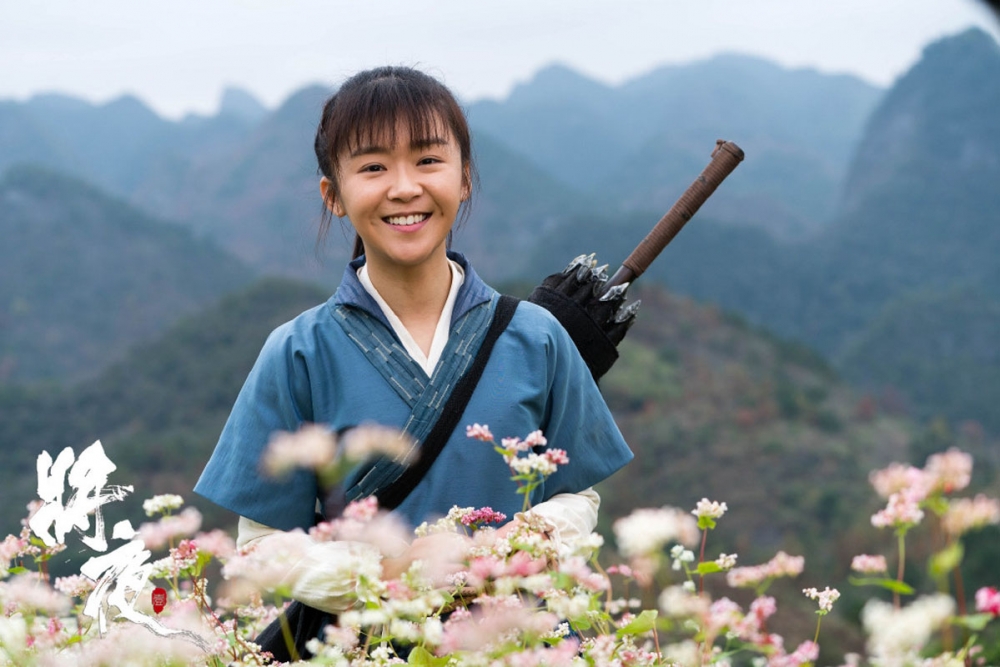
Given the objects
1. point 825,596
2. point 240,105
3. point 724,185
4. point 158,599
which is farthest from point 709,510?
point 240,105

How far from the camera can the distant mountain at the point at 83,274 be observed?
62250mm

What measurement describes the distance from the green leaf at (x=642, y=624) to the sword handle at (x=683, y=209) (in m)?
0.90

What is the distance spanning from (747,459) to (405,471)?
106 ft

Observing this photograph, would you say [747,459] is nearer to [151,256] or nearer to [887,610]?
[887,610]

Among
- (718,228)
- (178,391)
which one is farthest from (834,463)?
(718,228)

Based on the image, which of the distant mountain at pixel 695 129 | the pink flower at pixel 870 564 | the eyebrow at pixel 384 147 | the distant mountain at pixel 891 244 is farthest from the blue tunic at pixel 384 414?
the distant mountain at pixel 695 129

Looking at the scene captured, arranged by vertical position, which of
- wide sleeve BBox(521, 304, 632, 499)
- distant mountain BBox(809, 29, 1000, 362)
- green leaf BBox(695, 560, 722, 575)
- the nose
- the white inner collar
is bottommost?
green leaf BBox(695, 560, 722, 575)

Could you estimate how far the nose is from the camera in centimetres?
168

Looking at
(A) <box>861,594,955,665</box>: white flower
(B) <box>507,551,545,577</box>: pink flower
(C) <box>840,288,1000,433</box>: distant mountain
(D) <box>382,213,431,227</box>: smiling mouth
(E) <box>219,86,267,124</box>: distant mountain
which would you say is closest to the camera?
(A) <box>861,594,955,665</box>: white flower

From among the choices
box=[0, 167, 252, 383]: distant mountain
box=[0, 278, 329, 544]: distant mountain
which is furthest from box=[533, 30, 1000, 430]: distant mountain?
box=[0, 167, 252, 383]: distant mountain

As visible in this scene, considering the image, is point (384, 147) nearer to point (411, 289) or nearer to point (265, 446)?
point (411, 289)

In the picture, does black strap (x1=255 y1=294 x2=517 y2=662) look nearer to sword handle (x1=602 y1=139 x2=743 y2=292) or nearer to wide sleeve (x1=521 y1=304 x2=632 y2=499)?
wide sleeve (x1=521 y1=304 x2=632 y2=499)

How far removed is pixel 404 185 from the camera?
168cm

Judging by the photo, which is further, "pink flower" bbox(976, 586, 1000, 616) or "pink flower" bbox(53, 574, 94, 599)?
"pink flower" bbox(53, 574, 94, 599)
